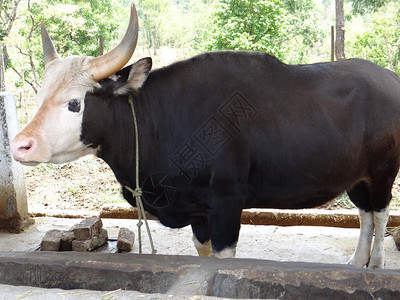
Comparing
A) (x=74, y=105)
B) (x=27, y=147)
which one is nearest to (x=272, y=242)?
(x=74, y=105)

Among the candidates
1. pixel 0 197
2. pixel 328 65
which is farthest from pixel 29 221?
pixel 328 65

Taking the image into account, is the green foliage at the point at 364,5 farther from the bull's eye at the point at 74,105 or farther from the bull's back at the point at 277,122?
the bull's eye at the point at 74,105

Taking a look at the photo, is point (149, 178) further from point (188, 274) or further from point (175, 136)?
point (188, 274)

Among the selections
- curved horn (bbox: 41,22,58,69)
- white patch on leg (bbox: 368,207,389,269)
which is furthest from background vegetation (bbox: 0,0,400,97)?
white patch on leg (bbox: 368,207,389,269)

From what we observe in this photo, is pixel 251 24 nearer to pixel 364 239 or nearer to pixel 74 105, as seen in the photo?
pixel 364 239

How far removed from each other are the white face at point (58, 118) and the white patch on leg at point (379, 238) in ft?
8.13

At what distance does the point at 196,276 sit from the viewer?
8.22 ft

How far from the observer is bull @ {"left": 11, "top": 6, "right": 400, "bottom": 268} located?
3082 millimetres

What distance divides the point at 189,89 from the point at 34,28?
12.3m

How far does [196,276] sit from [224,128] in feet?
3.69

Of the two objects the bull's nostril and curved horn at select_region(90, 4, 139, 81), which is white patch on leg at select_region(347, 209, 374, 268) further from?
the bull's nostril

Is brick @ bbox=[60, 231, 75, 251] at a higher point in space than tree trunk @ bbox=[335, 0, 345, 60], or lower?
lower

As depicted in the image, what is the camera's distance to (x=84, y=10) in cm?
1591

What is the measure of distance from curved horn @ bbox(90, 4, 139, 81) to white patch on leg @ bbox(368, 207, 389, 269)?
245cm
